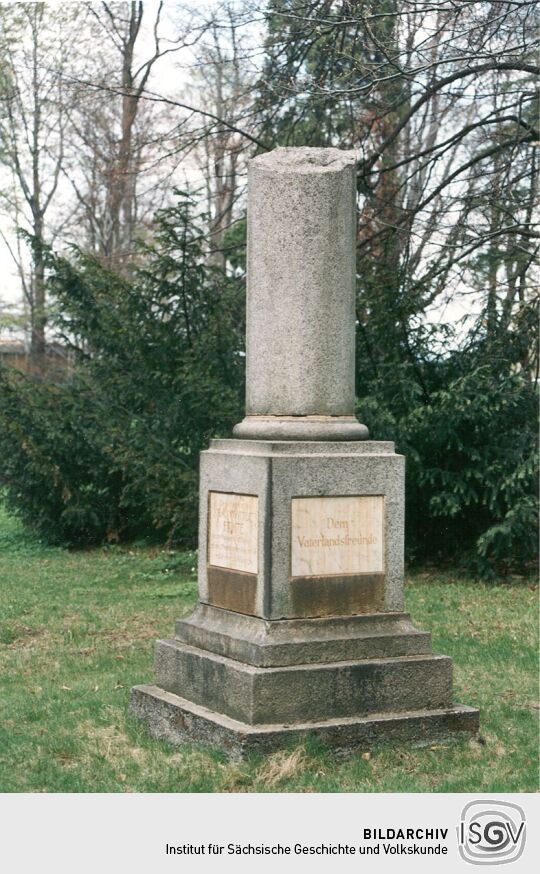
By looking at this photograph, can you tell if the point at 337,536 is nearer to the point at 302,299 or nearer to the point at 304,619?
the point at 304,619

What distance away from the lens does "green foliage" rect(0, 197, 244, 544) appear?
13.2 meters

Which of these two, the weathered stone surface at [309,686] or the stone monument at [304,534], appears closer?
the weathered stone surface at [309,686]

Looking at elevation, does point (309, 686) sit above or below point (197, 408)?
below

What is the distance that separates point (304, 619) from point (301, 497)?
25.1 inches

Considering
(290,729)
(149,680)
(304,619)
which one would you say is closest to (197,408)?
(149,680)

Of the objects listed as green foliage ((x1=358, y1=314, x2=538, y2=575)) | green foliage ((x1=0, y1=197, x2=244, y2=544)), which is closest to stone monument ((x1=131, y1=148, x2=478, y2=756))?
green foliage ((x1=358, y1=314, x2=538, y2=575))

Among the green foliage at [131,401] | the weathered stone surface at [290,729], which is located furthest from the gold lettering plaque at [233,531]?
the green foliage at [131,401]

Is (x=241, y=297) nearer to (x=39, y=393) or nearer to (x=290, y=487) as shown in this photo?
(x=39, y=393)

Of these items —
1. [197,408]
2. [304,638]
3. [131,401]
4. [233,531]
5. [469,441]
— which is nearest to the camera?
[304,638]

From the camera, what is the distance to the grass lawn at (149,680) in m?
5.63

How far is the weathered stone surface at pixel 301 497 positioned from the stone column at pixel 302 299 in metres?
0.17

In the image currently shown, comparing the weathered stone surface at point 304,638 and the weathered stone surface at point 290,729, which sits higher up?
the weathered stone surface at point 304,638

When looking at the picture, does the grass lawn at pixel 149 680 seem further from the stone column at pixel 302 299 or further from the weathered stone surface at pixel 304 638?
the stone column at pixel 302 299

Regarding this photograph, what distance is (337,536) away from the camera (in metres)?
6.30
